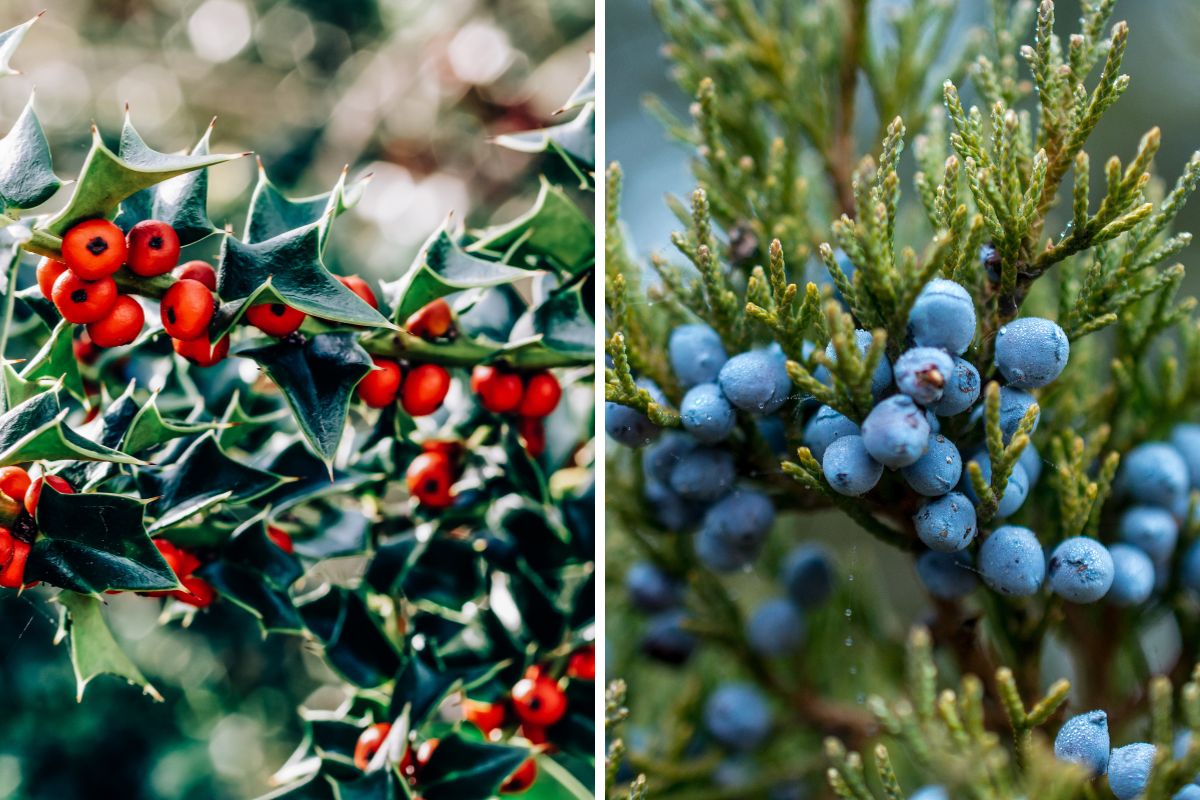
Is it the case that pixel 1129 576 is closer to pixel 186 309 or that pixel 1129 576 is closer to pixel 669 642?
pixel 669 642

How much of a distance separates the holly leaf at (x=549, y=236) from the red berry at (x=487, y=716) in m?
0.32

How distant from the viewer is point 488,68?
1.31 m

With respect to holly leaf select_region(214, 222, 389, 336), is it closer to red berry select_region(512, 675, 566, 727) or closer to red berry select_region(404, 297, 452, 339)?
red berry select_region(404, 297, 452, 339)

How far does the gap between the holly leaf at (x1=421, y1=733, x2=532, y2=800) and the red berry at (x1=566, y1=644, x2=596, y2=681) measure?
9 cm

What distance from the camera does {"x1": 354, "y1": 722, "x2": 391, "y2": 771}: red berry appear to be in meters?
0.63

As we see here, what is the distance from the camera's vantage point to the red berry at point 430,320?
59cm

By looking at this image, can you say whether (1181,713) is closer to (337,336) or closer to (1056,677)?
(1056,677)

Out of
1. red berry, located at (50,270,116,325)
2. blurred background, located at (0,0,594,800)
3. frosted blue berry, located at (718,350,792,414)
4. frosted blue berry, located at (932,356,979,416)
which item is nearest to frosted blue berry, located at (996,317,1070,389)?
frosted blue berry, located at (932,356,979,416)

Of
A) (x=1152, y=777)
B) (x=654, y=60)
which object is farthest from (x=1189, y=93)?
(x=1152, y=777)

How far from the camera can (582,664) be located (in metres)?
0.70

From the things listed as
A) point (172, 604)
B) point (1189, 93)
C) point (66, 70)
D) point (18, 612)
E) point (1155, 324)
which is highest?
point (1189, 93)

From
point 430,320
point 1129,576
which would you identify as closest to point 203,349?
point 430,320

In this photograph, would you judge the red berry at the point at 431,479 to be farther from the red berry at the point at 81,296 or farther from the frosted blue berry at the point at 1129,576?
the frosted blue berry at the point at 1129,576

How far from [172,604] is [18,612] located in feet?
0.67
